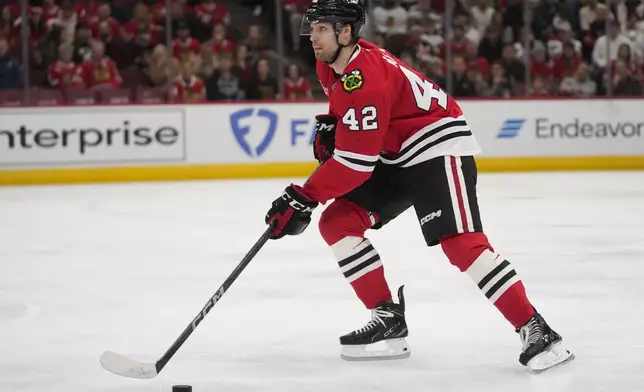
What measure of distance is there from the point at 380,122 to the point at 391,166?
11.7 inches

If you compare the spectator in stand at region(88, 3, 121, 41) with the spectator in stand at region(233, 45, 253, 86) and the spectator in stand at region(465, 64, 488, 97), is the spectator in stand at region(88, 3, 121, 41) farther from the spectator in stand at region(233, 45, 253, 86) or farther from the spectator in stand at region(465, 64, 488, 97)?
the spectator in stand at region(465, 64, 488, 97)

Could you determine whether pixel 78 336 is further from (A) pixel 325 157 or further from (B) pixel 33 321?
(A) pixel 325 157

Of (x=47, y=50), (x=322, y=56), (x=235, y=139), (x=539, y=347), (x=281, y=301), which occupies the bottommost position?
(x=235, y=139)

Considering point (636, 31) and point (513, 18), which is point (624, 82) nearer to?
point (636, 31)

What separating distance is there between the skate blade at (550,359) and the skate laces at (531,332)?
0.04m

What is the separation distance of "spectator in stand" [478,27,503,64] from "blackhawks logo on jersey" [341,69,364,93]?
286 inches

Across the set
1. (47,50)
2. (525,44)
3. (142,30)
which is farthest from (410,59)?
(47,50)

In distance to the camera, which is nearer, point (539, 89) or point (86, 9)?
point (86, 9)

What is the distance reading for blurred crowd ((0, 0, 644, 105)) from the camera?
9211 mm

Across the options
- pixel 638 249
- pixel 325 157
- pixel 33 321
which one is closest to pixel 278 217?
pixel 325 157

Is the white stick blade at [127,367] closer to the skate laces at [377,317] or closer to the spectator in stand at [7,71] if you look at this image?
the skate laces at [377,317]

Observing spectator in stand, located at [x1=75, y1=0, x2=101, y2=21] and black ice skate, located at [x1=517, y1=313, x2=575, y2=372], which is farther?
spectator in stand, located at [x1=75, y1=0, x2=101, y2=21]

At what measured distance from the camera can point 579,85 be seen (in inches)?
393

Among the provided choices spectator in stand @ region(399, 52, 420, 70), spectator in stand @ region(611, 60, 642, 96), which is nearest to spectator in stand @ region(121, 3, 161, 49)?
spectator in stand @ region(399, 52, 420, 70)
